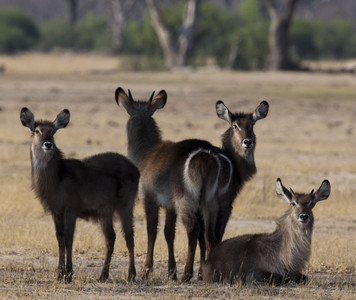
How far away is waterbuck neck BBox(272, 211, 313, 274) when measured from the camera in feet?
26.5

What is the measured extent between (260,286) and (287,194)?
861 millimetres

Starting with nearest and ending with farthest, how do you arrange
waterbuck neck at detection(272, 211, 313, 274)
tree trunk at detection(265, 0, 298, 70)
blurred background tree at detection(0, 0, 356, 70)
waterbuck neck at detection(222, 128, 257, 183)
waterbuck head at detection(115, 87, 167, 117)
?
1. waterbuck neck at detection(272, 211, 313, 274)
2. waterbuck neck at detection(222, 128, 257, 183)
3. waterbuck head at detection(115, 87, 167, 117)
4. tree trunk at detection(265, 0, 298, 70)
5. blurred background tree at detection(0, 0, 356, 70)

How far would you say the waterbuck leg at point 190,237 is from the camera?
835cm

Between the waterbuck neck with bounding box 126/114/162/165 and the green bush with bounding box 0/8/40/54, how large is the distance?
6184 centimetres

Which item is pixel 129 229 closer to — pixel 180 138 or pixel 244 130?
pixel 244 130

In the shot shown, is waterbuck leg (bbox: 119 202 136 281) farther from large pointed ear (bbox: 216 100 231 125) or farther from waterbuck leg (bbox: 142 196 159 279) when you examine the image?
large pointed ear (bbox: 216 100 231 125)

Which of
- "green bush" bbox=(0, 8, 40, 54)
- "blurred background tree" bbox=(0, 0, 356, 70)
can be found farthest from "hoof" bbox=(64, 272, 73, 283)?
"green bush" bbox=(0, 8, 40, 54)

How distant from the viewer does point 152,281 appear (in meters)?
8.54

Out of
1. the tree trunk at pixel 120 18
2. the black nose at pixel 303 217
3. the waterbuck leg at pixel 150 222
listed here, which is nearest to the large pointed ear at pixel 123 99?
the waterbuck leg at pixel 150 222

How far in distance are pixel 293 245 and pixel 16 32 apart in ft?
223

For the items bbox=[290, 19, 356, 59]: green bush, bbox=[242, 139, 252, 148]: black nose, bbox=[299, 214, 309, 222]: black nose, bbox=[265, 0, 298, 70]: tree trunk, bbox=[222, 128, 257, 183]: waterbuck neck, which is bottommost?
bbox=[299, 214, 309, 222]: black nose

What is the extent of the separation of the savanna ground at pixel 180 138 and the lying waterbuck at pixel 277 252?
6.8 inches

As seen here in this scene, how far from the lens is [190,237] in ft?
27.5

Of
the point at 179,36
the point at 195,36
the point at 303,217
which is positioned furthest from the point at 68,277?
the point at 195,36
